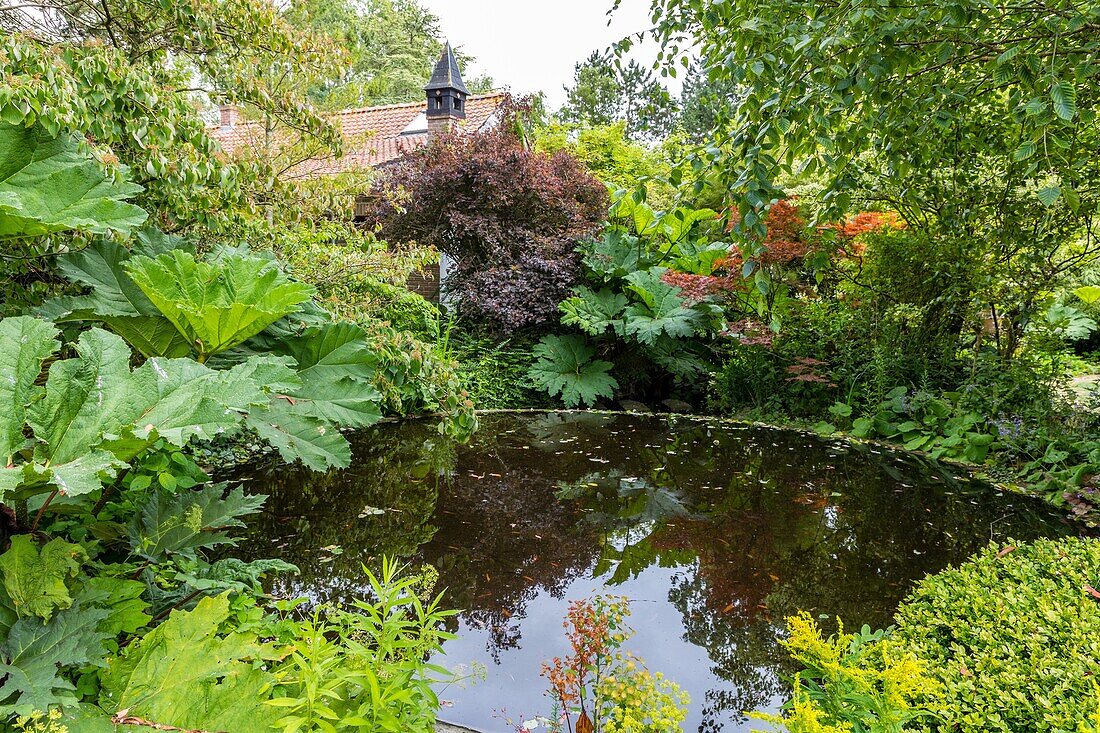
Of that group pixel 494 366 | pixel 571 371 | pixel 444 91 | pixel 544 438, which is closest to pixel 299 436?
pixel 544 438

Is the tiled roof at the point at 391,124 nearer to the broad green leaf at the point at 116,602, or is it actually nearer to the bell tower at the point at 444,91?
the bell tower at the point at 444,91

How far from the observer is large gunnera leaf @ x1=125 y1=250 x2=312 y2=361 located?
165 cm

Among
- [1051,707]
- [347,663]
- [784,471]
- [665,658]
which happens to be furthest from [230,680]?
[784,471]

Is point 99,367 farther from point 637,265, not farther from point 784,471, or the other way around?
point 637,265

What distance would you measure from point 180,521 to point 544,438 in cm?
400

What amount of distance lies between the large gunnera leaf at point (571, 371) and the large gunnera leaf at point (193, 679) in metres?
5.68

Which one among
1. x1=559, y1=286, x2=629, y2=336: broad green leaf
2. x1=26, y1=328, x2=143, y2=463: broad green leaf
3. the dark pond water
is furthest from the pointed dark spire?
x1=26, y1=328, x2=143, y2=463: broad green leaf

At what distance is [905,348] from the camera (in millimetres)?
5805

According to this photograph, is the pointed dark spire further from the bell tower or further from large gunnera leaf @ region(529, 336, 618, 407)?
large gunnera leaf @ region(529, 336, 618, 407)

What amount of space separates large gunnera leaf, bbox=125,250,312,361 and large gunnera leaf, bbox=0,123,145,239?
0.16m

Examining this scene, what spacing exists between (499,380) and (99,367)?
235 inches

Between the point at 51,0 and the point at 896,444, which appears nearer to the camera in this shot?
the point at 51,0

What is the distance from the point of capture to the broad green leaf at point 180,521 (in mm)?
1618

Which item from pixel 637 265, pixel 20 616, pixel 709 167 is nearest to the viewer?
pixel 20 616
